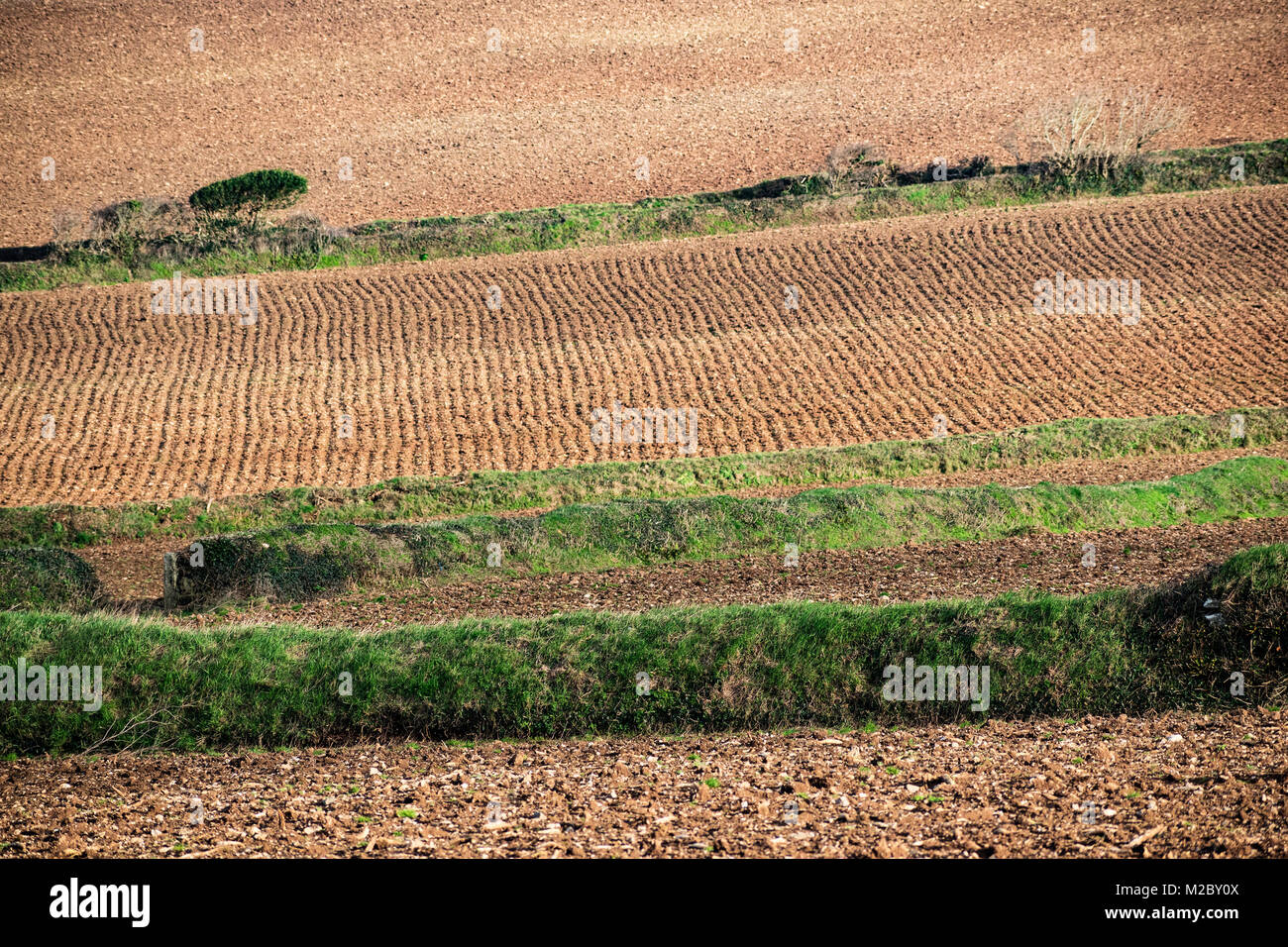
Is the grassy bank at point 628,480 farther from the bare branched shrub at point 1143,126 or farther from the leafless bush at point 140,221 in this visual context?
the leafless bush at point 140,221

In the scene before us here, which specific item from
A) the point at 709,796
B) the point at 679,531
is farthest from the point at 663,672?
the point at 679,531

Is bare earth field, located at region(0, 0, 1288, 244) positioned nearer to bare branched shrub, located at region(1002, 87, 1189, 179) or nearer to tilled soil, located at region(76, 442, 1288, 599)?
bare branched shrub, located at region(1002, 87, 1189, 179)

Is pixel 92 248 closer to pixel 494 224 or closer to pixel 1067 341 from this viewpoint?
pixel 494 224

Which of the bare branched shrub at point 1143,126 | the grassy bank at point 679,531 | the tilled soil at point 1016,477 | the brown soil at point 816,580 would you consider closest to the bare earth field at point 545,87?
the bare branched shrub at point 1143,126

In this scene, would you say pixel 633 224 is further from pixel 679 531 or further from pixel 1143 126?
pixel 679 531

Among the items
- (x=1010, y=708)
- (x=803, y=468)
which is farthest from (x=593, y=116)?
(x=1010, y=708)

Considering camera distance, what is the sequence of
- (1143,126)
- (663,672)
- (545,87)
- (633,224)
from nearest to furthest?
(663,672)
(633,224)
(1143,126)
(545,87)
